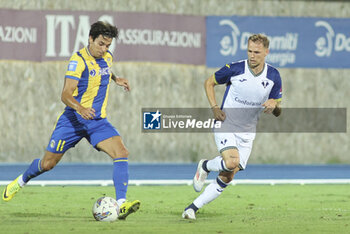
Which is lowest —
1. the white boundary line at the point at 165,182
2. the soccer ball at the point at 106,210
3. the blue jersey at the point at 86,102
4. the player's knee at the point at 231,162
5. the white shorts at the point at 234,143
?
the white boundary line at the point at 165,182

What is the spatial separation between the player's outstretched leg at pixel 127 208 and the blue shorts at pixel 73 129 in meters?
0.93

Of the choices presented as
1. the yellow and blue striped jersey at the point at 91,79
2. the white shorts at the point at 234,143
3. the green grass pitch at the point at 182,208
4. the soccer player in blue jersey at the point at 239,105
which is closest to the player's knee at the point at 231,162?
the soccer player in blue jersey at the point at 239,105

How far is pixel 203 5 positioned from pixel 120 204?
9276 mm

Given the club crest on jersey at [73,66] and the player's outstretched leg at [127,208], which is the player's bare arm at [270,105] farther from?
the club crest on jersey at [73,66]

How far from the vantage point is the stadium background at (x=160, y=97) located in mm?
17438

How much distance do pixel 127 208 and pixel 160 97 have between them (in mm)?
8975

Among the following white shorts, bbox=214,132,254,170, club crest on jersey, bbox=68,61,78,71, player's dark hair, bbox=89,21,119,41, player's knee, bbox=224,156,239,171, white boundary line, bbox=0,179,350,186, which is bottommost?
white boundary line, bbox=0,179,350,186

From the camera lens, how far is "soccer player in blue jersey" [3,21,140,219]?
30.7ft

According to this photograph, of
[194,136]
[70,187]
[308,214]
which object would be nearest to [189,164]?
[194,136]

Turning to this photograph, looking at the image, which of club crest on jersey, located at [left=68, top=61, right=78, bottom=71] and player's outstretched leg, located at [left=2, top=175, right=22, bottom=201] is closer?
club crest on jersey, located at [left=68, top=61, right=78, bottom=71]

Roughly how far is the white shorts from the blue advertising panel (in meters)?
8.05

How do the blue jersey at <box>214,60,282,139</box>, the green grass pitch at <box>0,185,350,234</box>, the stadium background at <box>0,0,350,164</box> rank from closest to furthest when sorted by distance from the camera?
the green grass pitch at <box>0,185,350,234</box> → the blue jersey at <box>214,60,282,139</box> → the stadium background at <box>0,0,350,164</box>

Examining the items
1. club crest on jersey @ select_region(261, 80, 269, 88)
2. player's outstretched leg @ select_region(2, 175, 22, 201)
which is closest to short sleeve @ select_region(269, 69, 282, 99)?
club crest on jersey @ select_region(261, 80, 269, 88)

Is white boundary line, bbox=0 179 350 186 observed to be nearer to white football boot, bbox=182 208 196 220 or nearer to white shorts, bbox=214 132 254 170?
white shorts, bbox=214 132 254 170
